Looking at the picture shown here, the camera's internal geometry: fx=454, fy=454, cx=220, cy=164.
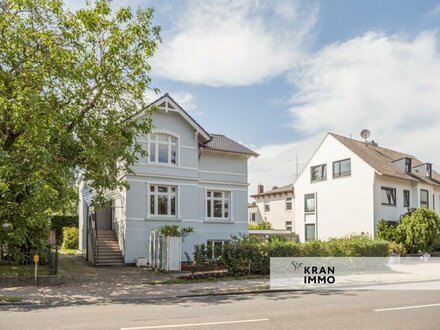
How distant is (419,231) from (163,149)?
65.2ft

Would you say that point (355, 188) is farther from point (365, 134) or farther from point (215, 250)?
point (215, 250)

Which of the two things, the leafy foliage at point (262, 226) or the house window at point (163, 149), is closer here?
the house window at point (163, 149)

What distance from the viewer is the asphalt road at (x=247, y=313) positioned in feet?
30.5

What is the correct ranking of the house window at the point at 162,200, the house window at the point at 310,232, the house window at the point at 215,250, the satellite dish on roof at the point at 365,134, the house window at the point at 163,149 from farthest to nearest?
the satellite dish on roof at the point at 365,134 < the house window at the point at 310,232 < the house window at the point at 163,149 < the house window at the point at 162,200 < the house window at the point at 215,250

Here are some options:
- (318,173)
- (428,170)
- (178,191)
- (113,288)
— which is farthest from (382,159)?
(113,288)

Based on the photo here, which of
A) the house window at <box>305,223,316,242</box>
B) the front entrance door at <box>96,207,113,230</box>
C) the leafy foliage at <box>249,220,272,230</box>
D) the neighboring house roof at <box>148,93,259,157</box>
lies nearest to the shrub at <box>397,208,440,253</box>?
the house window at <box>305,223,316,242</box>

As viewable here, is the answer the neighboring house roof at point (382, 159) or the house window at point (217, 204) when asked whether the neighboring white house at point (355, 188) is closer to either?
the neighboring house roof at point (382, 159)

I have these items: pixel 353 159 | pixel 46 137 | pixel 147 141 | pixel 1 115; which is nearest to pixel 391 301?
pixel 46 137

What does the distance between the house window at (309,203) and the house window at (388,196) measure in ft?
22.0

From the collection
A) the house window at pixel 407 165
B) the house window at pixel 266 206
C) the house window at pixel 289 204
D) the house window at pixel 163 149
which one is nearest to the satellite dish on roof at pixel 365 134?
the house window at pixel 407 165

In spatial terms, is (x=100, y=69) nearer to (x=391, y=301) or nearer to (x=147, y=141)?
(x=147, y=141)

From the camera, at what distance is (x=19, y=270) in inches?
723

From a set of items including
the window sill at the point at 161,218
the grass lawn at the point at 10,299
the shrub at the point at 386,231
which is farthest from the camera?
the shrub at the point at 386,231

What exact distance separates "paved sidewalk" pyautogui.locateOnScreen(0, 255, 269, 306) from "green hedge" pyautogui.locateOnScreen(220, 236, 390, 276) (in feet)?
5.08
